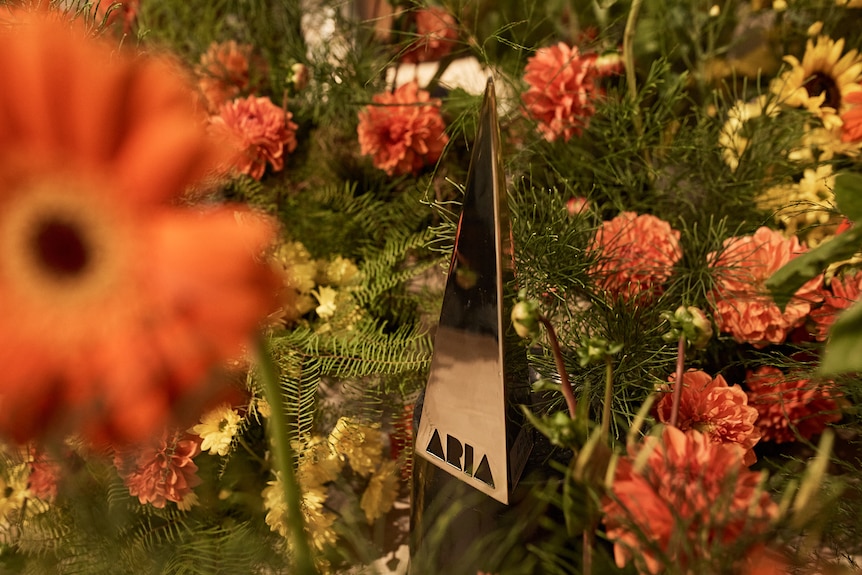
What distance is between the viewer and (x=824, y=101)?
0.37m

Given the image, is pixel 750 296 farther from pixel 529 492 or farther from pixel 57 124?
pixel 57 124

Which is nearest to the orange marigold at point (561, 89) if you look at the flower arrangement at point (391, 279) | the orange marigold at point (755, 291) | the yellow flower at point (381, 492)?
the flower arrangement at point (391, 279)

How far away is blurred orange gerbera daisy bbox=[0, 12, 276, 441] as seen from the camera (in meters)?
0.11

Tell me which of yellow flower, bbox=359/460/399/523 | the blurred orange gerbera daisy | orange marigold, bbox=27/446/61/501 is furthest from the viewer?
yellow flower, bbox=359/460/399/523

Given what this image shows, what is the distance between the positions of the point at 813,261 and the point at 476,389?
97 mm

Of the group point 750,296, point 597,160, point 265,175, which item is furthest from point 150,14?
point 750,296

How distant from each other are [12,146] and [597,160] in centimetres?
32

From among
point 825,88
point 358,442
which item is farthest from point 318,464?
point 825,88

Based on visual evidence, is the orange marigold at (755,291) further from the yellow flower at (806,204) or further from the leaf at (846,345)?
the leaf at (846,345)

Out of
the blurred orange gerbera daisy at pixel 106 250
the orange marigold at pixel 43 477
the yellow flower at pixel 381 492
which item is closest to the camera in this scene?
the blurred orange gerbera daisy at pixel 106 250

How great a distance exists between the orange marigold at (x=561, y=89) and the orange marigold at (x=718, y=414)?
0.59 feet

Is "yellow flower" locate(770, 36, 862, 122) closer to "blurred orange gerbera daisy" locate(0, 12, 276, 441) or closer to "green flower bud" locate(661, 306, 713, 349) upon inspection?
"green flower bud" locate(661, 306, 713, 349)

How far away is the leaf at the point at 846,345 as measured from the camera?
0.45 ft

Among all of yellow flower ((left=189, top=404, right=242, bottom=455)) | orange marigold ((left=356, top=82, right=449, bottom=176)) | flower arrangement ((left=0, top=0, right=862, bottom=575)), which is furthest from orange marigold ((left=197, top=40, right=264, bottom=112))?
yellow flower ((left=189, top=404, right=242, bottom=455))
